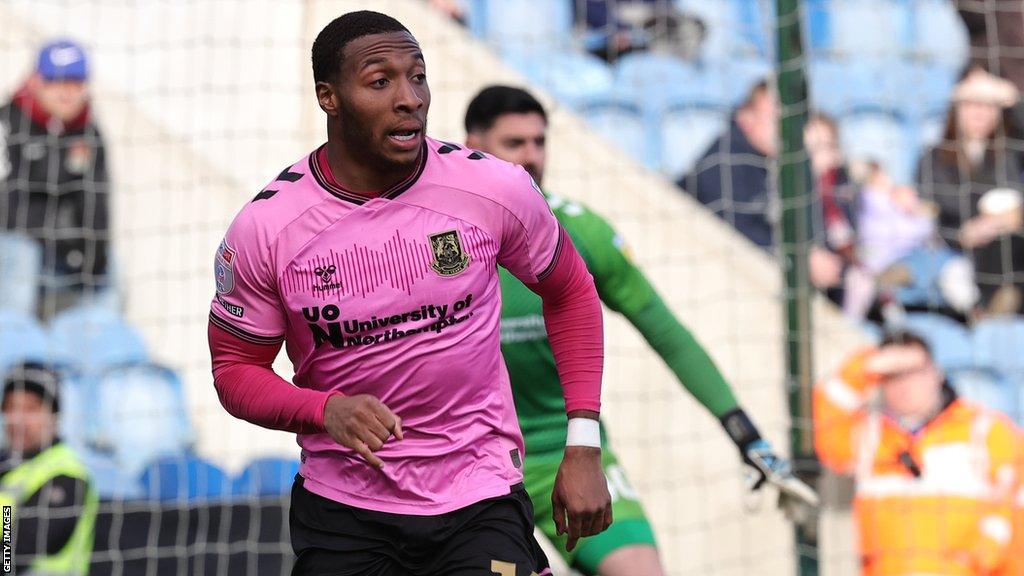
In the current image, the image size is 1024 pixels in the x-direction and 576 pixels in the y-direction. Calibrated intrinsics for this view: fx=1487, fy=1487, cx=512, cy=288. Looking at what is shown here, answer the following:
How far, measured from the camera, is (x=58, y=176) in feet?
25.3

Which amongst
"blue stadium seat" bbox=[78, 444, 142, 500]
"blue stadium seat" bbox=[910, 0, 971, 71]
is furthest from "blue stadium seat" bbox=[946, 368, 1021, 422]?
"blue stadium seat" bbox=[78, 444, 142, 500]

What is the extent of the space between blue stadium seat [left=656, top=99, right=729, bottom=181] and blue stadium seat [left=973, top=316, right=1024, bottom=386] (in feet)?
6.05

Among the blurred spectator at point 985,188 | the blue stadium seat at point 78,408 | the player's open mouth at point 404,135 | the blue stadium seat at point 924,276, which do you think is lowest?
the blue stadium seat at point 78,408

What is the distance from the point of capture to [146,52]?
27.0ft

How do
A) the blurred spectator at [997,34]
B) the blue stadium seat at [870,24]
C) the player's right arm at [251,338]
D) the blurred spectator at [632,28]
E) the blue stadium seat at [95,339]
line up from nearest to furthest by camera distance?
the player's right arm at [251,338], the blue stadium seat at [95,339], the blurred spectator at [997,34], the blurred spectator at [632,28], the blue stadium seat at [870,24]

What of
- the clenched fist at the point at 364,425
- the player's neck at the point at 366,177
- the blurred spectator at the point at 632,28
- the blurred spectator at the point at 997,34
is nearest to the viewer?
the clenched fist at the point at 364,425

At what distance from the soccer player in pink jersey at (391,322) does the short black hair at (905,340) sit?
4.56m

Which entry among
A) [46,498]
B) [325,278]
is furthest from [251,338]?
[46,498]

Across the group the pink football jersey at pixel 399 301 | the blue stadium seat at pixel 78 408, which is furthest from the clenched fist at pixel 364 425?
the blue stadium seat at pixel 78 408

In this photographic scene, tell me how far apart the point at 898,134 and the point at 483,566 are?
6443 millimetres

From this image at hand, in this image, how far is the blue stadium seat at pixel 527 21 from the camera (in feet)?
28.1

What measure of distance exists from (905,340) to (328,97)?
5004 millimetres

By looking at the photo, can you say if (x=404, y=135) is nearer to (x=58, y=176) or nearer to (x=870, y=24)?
(x=58, y=176)

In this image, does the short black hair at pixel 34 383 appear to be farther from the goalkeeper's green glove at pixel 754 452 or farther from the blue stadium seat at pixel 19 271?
the goalkeeper's green glove at pixel 754 452
